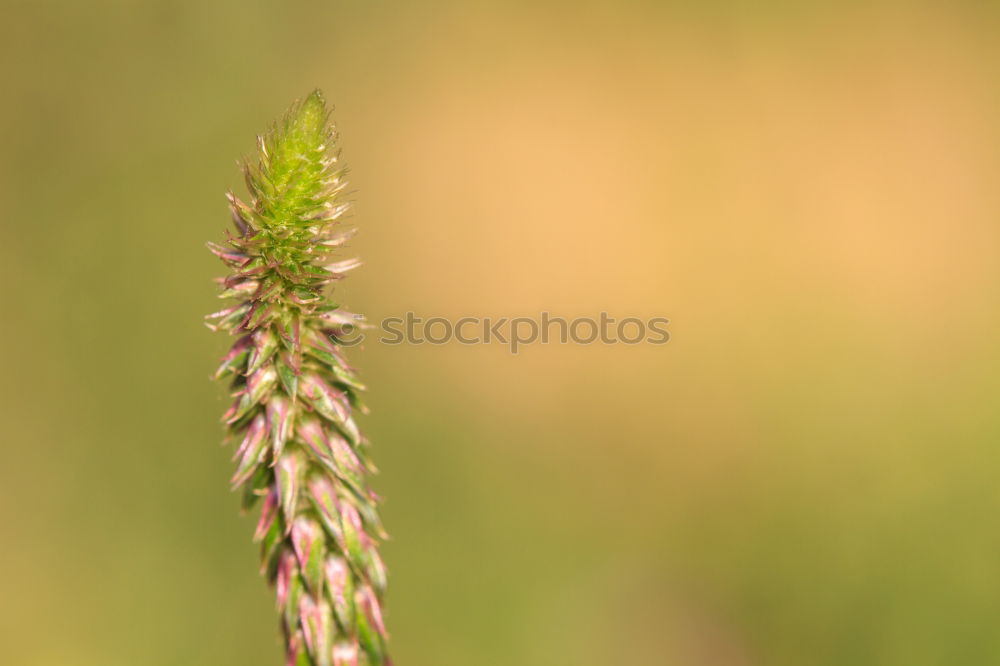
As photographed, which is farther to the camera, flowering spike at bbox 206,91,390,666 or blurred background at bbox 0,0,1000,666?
blurred background at bbox 0,0,1000,666

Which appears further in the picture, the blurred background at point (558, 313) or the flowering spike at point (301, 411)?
the blurred background at point (558, 313)

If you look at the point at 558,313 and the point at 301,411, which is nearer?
the point at 301,411

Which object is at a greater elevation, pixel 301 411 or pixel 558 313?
pixel 558 313
